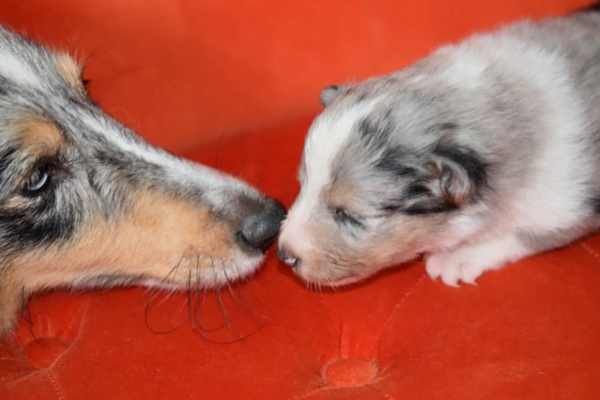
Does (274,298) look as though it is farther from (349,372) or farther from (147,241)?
(147,241)

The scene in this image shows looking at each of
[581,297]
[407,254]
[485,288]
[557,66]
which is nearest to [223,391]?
[407,254]

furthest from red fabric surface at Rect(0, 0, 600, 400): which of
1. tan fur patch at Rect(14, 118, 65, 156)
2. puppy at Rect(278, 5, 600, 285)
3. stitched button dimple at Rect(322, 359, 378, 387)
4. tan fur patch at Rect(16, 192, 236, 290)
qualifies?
tan fur patch at Rect(14, 118, 65, 156)

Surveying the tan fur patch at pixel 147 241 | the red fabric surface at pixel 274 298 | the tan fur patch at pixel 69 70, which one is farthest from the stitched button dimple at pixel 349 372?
the tan fur patch at pixel 69 70

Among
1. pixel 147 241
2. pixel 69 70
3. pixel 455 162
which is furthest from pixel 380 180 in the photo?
pixel 69 70

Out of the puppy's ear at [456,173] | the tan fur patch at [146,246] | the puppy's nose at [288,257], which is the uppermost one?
the tan fur patch at [146,246]

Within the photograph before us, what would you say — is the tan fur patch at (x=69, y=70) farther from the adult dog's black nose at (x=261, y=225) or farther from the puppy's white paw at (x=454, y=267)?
the puppy's white paw at (x=454, y=267)

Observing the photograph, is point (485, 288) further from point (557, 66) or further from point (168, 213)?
point (168, 213)
